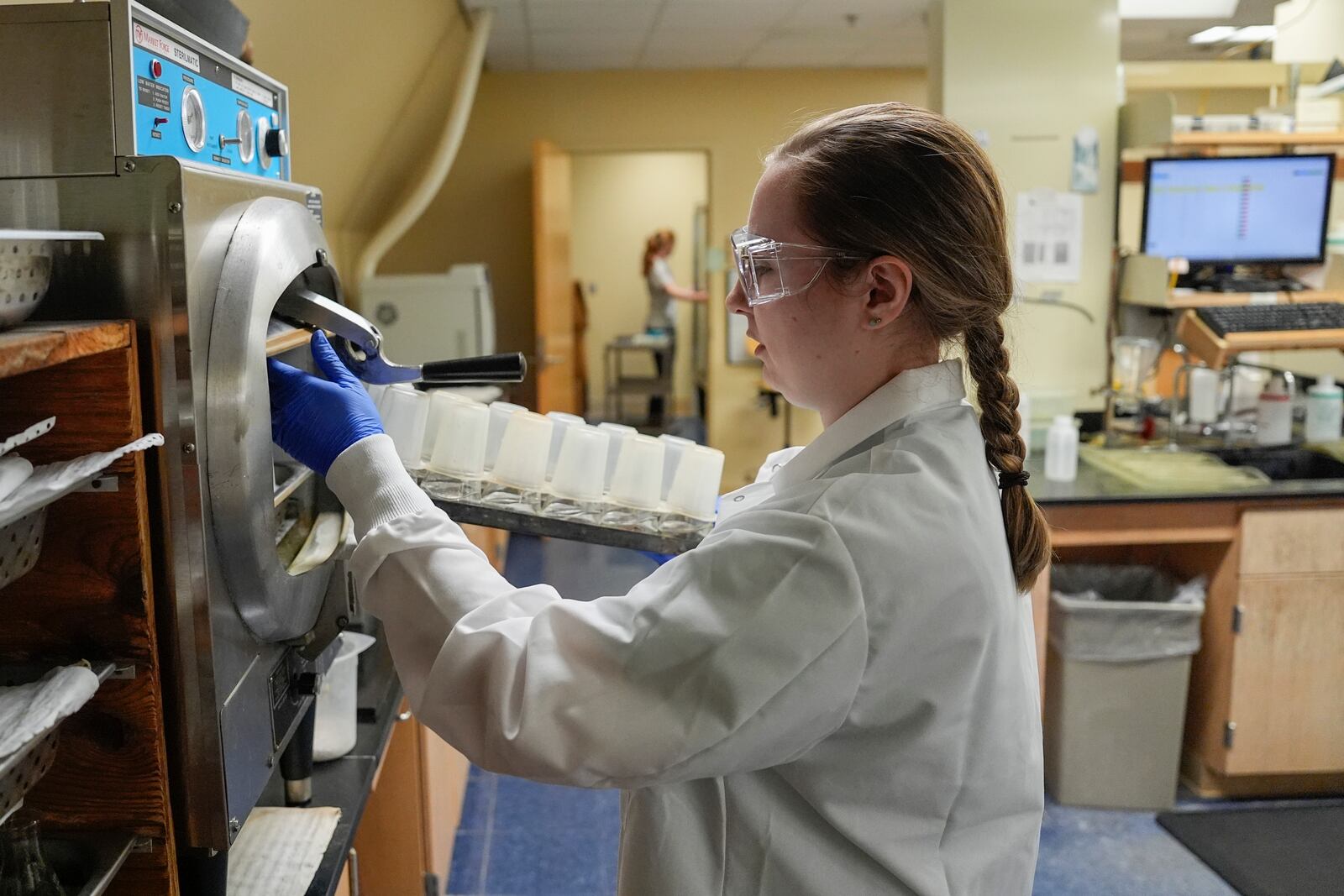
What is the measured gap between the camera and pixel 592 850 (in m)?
2.96

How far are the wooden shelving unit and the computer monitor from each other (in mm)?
3269

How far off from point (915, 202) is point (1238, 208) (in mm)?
2885

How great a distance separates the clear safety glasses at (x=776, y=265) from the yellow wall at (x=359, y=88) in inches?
73.5

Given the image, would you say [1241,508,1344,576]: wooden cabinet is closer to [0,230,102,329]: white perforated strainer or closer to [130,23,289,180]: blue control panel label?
[130,23,289,180]: blue control panel label

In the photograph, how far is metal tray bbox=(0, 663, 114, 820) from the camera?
0.85 m

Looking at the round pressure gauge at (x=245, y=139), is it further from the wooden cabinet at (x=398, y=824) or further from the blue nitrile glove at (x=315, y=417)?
the wooden cabinet at (x=398, y=824)

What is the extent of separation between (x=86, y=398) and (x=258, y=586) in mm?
248

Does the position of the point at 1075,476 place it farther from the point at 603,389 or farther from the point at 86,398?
the point at 603,389

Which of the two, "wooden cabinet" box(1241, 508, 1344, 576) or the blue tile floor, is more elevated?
"wooden cabinet" box(1241, 508, 1344, 576)

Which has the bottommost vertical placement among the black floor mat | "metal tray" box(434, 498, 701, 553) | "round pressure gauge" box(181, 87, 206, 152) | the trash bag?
the black floor mat

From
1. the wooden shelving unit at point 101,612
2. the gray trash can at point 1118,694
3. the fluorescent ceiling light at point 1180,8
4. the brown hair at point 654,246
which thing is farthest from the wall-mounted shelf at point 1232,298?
the brown hair at point 654,246

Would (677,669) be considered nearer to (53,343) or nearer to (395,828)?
(53,343)

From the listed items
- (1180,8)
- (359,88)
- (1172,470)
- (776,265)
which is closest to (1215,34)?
(1180,8)

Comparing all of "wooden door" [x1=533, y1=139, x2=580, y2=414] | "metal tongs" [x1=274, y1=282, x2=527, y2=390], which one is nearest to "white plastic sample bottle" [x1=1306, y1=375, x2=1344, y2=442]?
"metal tongs" [x1=274, y1=282, x2=527, y2=390]
